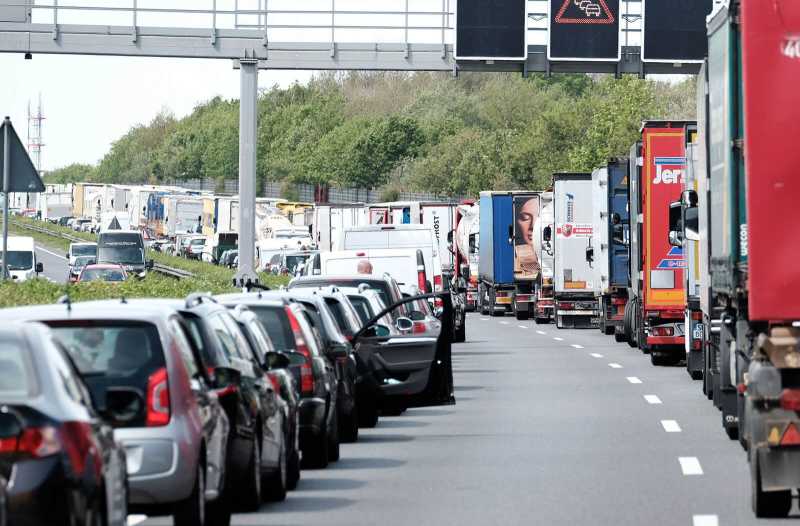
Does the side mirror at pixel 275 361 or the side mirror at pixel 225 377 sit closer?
the side mirror at pixel 225 377

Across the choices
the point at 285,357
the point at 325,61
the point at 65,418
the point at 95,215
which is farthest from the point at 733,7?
the point at 95,215

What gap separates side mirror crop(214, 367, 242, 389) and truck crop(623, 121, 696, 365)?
56.1ft

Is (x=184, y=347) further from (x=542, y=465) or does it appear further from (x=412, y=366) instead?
(x=412, y=366)

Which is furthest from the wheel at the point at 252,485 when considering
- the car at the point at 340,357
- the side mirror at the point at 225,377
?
the car at the point at 340,357

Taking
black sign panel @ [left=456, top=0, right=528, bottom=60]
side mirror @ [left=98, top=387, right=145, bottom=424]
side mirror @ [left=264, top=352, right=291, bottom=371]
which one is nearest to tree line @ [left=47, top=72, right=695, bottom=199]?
black sign panel @ [left=456, top=0, right=528, bottom=60]

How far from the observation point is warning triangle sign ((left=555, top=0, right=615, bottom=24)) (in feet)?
129

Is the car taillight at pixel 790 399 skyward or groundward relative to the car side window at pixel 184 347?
groundward

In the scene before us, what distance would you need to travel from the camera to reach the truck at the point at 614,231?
120 ft

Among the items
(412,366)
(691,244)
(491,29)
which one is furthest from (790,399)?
(491,29)

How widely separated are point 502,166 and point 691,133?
312ft

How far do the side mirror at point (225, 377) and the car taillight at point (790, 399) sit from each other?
3043mm

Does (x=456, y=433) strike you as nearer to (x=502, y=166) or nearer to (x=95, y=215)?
(x=502, y=166)

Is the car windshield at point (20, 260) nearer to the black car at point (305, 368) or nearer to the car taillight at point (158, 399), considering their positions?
the black car at point (305, 368)

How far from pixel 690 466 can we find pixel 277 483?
3.64 metres
